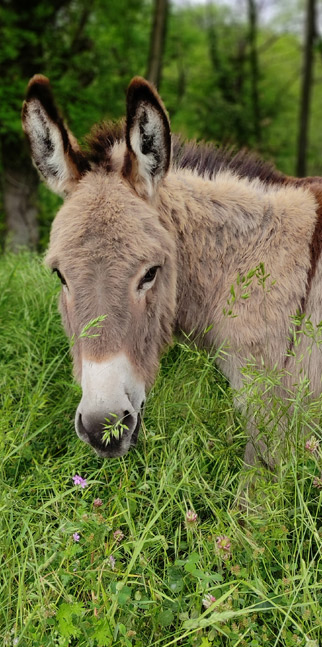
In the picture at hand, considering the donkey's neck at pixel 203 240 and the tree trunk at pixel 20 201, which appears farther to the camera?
the tree trunk at pixel 20 201

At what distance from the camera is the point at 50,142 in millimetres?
2936

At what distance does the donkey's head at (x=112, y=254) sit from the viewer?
2.42 metres

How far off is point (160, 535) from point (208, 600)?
363 millimetres

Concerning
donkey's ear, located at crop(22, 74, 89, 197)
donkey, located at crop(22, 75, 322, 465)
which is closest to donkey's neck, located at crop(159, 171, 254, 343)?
donkey, located at crop(22, 75, 322, 465)

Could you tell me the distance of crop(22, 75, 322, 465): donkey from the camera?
2523 millimetres

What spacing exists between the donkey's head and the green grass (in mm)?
332

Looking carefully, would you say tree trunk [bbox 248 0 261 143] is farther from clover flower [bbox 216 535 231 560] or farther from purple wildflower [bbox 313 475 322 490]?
clover flower [bbox 216 535 231 560]

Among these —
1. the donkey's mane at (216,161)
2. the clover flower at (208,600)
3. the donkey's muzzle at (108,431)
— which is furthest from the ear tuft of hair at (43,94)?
the clover flower at (208,600)

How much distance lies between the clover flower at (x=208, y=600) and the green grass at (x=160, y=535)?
0.03 metres

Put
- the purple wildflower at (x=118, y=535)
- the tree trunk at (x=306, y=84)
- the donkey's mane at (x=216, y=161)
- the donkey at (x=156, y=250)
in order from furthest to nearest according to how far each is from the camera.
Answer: the tree trunk at (x=306, y=84) < the donkey's mane at (x=216, y=161) < the donkey at (x=156, y=250) < the purple wildflower at (x=118, y=535)

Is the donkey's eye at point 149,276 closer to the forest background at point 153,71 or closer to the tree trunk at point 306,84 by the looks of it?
the forest background at point 153,71

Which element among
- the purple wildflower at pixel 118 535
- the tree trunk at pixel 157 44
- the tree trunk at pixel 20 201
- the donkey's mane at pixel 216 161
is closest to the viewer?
the purple wildflower at pixel 118 535

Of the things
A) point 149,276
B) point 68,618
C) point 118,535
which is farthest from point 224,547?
point 149,276

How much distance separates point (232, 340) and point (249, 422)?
491 millimetres
